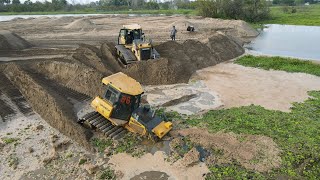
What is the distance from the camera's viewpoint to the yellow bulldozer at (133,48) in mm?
18797

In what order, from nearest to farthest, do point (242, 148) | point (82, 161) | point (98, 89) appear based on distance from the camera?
point (82, 161)
point (242, 148)
point (98, 89)

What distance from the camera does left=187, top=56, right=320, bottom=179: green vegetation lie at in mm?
9086

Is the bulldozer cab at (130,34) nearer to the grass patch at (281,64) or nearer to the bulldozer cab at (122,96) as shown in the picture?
the grass patch at (281,64)

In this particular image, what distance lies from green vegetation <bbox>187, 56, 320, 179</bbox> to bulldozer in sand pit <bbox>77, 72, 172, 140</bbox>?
2.14 m

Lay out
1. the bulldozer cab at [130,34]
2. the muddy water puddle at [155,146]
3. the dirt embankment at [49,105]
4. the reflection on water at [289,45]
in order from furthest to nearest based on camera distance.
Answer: the reflection on water at [289,45] → the bulldozer cab at [130,34] → the dirt embankment at [49,105] → the muddy water puddle at [155,146]

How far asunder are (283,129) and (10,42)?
21.1m

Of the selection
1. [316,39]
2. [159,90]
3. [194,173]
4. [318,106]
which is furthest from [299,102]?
A: [316,39]

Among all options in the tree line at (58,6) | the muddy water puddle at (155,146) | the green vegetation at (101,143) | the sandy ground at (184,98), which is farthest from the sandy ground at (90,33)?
the tree line at (58,6)

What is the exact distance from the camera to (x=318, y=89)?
57.1 ft

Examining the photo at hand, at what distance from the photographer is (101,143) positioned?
10727mm

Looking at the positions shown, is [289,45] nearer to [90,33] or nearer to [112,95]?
[90,33]

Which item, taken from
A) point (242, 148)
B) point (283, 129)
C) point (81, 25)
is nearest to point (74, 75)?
point (242, 148)

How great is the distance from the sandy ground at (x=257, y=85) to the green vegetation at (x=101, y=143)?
627 centimetres

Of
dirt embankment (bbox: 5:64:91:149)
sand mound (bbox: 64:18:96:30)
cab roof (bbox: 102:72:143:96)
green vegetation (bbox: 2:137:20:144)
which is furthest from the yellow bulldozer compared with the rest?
sand mound (bbox: 64:18:96:30)
